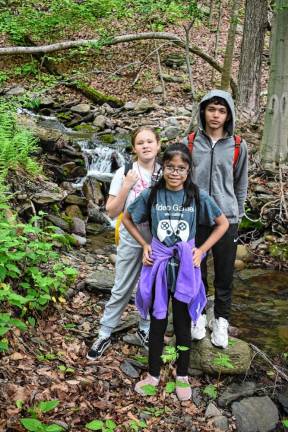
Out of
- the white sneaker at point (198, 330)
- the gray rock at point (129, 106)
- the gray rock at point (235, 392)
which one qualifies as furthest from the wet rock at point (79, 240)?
the gray rock at point (129, 106)

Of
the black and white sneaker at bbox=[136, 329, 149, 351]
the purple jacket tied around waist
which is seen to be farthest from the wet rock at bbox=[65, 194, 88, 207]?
the purple jacket tied around waist

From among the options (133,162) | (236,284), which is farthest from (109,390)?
(236,284)

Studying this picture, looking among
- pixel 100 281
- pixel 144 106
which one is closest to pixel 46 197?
pixel 100 281

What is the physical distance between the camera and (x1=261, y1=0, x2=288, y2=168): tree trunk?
769 centimetres

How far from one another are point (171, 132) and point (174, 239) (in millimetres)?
8338

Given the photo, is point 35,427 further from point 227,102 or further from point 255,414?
point 227,102

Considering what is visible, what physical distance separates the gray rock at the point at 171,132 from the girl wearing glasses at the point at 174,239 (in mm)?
7881

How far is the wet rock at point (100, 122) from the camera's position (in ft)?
42.2

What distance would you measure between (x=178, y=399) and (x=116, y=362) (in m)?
0.66

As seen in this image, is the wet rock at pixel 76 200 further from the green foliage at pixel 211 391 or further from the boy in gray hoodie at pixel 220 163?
the green foliage at pixel 211 391

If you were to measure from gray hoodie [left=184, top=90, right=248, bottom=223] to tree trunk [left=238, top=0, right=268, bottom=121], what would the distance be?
765cm

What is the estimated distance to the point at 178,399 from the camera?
3.56m

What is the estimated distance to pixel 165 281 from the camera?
11.0 ft

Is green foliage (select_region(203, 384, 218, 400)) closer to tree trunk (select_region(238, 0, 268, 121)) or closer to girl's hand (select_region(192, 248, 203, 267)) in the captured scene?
girl's hand (select_region(192, 248, 203, 267))
